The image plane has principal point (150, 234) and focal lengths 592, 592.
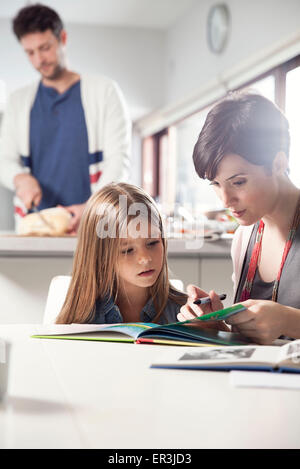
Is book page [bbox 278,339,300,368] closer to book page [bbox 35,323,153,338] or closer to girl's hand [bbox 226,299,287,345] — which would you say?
girl's hand [bbox 226,299,287,345]

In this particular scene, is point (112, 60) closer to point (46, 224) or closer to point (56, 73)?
point (56, 73)

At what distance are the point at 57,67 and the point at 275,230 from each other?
1709mm

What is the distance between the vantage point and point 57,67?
264 centimetres

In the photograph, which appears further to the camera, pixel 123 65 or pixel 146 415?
pixel 123 65

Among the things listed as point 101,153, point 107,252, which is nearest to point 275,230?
point 107,252

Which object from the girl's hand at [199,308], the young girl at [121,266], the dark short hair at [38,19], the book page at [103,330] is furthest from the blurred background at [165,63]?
the book page at [103,330]

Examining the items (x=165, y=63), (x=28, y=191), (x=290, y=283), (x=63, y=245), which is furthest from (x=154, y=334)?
(x=165, y=63)

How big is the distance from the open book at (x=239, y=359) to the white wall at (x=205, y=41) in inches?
118

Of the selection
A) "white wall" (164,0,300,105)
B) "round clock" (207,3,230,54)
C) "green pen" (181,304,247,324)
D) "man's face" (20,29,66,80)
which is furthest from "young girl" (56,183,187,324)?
"round clock" (207,3,230,54)

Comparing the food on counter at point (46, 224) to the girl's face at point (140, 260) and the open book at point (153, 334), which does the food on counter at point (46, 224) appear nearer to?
the girl's face at point (140, 260)

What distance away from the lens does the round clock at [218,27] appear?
4.69 m

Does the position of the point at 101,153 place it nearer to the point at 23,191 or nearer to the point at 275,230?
the point at 23,191

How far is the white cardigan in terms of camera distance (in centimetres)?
254
